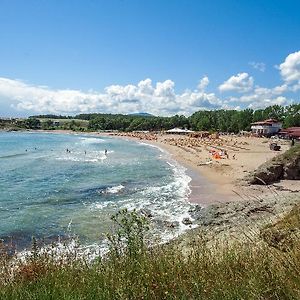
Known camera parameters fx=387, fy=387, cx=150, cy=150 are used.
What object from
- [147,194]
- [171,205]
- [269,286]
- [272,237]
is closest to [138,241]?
[269,286]

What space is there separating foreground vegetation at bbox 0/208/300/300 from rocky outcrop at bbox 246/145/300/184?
82.8 feet

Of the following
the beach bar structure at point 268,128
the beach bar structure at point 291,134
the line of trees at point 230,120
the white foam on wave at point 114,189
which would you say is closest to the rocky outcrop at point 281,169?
the white foam on wave at point 114,189

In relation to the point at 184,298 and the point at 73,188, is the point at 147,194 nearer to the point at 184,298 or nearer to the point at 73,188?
the point at 73,188

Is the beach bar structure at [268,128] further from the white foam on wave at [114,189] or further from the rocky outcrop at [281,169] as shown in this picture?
the white foam on wave at [114,189]

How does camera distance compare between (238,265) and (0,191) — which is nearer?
(238,265)

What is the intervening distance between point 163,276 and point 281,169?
27700 mm

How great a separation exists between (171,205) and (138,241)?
725 inches

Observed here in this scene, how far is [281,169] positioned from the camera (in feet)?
98.0

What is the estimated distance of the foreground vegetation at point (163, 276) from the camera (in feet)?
12.0

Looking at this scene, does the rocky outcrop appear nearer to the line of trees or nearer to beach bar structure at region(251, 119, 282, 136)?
beach bar structure at region(251, 119, 282, 136)

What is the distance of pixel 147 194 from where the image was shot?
89.2ft

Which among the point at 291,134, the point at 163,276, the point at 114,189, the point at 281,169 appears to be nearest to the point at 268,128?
the point at 291,134

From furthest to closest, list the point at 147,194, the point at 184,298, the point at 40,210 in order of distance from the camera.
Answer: the point at 147,194
the point at 40,210
the point at 184,298

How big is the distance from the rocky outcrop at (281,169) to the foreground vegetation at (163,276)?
2522cm
